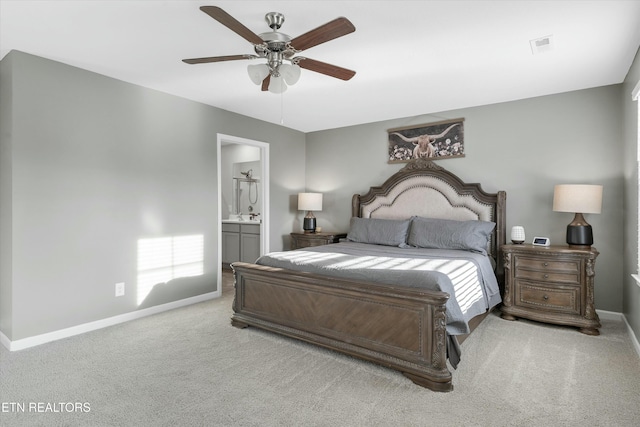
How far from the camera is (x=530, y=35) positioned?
8.50ft

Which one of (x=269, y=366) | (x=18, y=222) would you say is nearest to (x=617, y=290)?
(x=269, y=366)

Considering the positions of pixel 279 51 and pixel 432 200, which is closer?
pixel 279 51

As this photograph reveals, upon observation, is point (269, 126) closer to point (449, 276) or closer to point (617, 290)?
point (449, 276)

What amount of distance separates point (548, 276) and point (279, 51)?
10.5ft

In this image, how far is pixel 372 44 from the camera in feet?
9.00

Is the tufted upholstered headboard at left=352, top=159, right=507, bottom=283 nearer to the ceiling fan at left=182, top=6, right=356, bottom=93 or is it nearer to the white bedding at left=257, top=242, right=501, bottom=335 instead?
the white bedding at left=257, top=242, right=501, bottom=335

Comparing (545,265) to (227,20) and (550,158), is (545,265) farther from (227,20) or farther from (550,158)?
(227,20)

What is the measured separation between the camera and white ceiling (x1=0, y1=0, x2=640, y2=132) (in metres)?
2.26

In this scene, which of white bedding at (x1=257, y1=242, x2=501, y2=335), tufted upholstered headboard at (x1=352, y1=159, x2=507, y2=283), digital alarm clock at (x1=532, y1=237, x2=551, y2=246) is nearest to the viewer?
white bedding at (x1=257, y1=242, x2=501, y2=335)

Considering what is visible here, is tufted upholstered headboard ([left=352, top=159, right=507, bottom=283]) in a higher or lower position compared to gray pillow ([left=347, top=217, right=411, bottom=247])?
higher

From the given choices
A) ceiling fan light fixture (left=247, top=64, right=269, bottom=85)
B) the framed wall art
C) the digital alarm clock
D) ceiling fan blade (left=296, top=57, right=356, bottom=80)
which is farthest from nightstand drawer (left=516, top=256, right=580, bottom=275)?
ceiling fan light fixture (left=247, top=64, right=269, bottom=85)

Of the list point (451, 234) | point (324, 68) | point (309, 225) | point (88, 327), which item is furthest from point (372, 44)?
point (88, 327)

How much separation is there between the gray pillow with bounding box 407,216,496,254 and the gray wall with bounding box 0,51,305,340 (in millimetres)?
2609

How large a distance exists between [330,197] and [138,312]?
3.12 m
